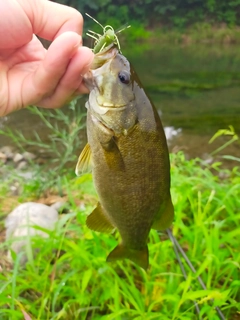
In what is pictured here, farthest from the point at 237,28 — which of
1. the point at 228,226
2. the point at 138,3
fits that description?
the point at 228,226

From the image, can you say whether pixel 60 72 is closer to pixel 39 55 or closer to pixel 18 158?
pixel 39 55

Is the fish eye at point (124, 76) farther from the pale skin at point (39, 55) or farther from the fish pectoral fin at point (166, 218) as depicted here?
the fish pectoral fin at point (166, 218)

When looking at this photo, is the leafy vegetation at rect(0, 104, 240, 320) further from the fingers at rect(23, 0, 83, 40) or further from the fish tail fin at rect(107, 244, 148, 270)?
the fingers at rect(23, 0, 83, 40)

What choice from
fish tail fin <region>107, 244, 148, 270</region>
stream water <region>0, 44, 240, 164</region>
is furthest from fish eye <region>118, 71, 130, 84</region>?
stream water <region>0, 44, 240, 164</region>

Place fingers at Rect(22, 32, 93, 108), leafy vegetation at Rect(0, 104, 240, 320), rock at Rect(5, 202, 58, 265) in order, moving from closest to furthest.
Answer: fingers at Rect(22, 32, 93, 108) < leafy vegetation at Rect(0, 104, 240, 320) < rock at Rect(5, 202, 58, 265)

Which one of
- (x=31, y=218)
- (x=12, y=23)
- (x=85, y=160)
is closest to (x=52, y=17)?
(x=12, y=23)

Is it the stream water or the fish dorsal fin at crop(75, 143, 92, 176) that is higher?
the fish dorsal fin at crop(75, 143, 92, 176)
